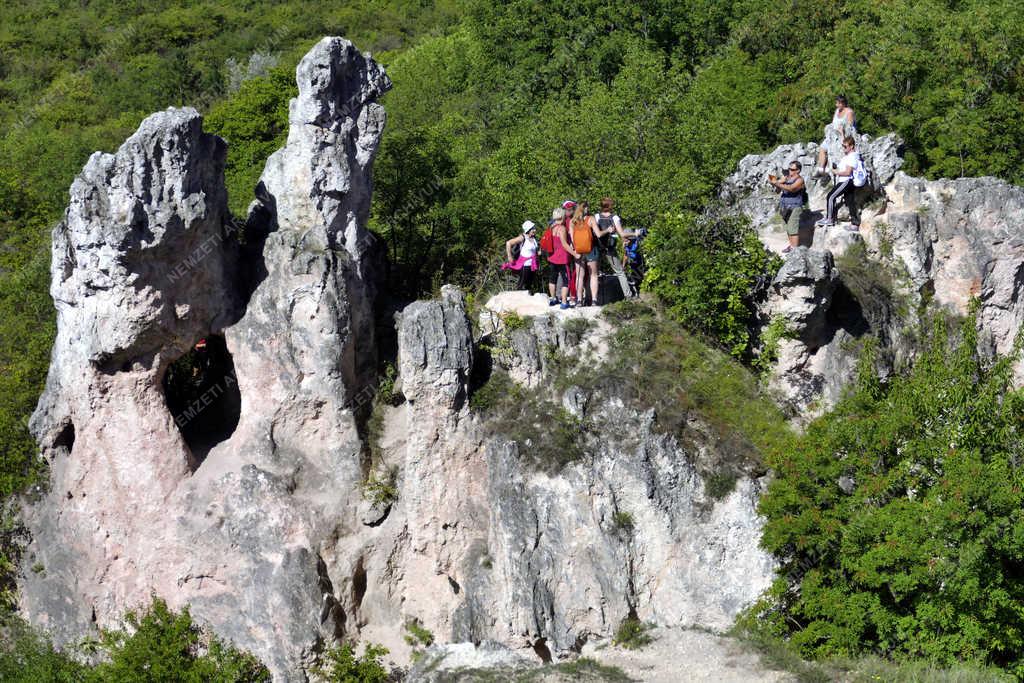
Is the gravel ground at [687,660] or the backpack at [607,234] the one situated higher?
the backpack at [607,234]

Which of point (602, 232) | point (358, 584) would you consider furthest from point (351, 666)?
point (602, 232)

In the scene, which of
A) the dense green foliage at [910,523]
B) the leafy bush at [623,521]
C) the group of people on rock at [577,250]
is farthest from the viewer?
the group of people on rock at [577,250]

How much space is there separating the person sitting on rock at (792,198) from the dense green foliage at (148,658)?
40.2ft

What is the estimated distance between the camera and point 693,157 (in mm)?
31797

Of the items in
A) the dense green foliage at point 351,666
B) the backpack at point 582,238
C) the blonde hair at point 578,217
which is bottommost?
the dense green foliage at point 351,666

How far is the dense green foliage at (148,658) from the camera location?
68.4ft

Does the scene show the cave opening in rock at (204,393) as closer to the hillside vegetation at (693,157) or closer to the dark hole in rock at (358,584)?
the hillside vegetation at (693,157)

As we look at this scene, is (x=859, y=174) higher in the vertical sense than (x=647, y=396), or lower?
higher

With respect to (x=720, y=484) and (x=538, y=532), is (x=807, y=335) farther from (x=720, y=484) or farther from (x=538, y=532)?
(x=538, y=532)

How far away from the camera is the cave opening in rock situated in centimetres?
2381

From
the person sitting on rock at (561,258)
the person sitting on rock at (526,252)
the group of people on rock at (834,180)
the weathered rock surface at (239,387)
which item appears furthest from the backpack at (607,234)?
the weathered rock surface at (239,387)

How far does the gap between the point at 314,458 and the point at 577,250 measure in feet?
19.6

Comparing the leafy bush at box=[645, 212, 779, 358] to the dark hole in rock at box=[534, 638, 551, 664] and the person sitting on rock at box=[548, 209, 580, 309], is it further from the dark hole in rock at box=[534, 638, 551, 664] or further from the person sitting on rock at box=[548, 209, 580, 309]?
the dark hole in rock at box=[534, 638, 551, 664]

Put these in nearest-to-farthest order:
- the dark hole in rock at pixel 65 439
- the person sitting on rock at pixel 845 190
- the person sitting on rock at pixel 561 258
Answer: the person sitting on rock at pixel 561 258 < the dark hole in rock at pixel 65 439 < the person sitting on rock at pixel 845 190
